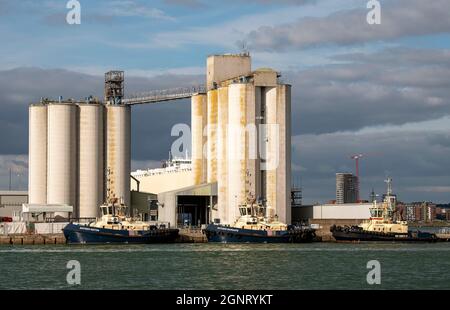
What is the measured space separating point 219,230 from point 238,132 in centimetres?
1811

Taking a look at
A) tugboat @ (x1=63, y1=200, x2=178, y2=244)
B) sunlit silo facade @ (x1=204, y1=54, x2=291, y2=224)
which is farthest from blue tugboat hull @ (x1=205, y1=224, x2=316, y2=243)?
sunlit silo facade @ (x1=204, y1=54, x2=291, y2=224)

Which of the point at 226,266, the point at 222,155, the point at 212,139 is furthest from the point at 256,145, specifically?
the point at 226,266

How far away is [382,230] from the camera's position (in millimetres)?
138375

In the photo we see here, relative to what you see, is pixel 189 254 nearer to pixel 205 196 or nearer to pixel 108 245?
pixel 108 245

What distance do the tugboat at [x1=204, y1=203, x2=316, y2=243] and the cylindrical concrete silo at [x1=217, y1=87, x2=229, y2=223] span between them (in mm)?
12309

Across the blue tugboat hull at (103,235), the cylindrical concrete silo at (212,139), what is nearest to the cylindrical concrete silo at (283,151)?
the cylindrical concrete silo at (212,139)

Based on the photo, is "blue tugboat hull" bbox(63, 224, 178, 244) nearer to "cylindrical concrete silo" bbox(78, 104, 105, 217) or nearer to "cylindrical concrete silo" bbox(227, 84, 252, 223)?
"cylindrical concrete silo" bbox(227, 84, 252, 223)

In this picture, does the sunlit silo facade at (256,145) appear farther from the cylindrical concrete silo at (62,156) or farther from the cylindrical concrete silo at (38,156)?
the cylindrical concrete silo at (38,156)

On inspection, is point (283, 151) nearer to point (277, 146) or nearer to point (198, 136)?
point (277, 146)

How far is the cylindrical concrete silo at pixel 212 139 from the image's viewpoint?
152625 millimetres

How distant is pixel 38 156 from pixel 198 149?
75.8 feet

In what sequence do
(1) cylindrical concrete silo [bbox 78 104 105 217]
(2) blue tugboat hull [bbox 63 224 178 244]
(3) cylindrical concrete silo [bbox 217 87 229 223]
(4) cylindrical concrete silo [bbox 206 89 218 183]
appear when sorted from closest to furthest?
(2) blue tugboat hull [bbox 63 224 178 244] < (3) cylindrical concrete silo [bbox 217 87 229 223] < (4) cylindrical concrete silo [bbox 206 89 218 183] < (1) cylindrical concrete silo [bbox 78 104 105 217]

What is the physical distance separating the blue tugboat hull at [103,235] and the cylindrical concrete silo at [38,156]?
2765 cm

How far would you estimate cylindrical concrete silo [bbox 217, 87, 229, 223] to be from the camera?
149875 millimetres
